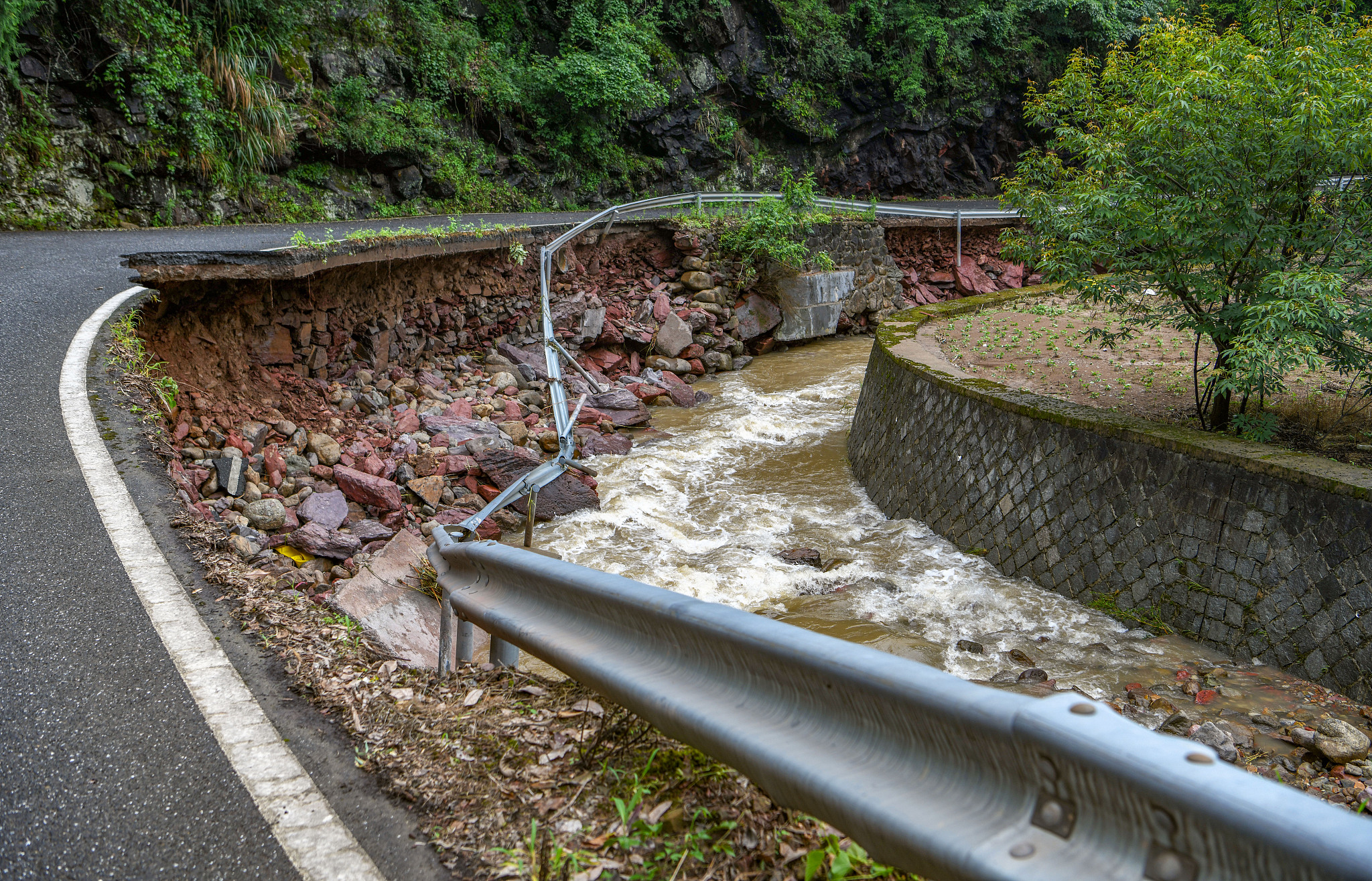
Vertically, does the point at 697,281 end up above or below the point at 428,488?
above

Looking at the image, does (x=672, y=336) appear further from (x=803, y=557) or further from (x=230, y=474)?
(x=230, y=474)

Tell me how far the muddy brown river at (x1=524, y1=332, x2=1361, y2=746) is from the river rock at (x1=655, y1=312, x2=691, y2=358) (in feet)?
7.48

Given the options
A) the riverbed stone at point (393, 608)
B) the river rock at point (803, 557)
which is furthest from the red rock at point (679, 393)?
the riverbed stone at point (393, 608)

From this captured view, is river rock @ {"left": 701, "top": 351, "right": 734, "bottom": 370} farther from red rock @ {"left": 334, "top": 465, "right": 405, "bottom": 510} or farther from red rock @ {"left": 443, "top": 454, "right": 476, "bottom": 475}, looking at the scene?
red rock @ {"left": 334, "top": 465, "right": 405, "bottom": 510}

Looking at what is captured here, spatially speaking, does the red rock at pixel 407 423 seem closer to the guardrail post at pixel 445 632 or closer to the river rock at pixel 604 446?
the river rock at pixel 604 446

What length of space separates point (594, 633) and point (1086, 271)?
221 inches

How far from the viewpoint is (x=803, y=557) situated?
259 inches

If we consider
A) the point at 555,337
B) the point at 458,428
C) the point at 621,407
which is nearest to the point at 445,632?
the point at 458,428

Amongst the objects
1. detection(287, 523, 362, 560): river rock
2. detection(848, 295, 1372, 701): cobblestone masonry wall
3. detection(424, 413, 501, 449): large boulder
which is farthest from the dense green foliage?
detection(848, 295, 1372, 701): cobblestone masonry wall

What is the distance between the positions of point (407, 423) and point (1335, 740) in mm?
7844

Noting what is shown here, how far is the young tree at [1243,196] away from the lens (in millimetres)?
4594

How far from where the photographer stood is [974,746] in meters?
1.19

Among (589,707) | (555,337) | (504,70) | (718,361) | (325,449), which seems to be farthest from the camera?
(504,70)

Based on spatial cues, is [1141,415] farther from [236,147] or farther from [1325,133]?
[236,147]
